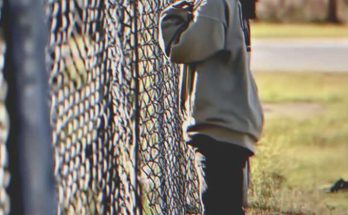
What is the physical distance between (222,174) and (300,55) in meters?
11.5

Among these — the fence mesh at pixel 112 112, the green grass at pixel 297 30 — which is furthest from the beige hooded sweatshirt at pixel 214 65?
the green grass at pixel 297 30

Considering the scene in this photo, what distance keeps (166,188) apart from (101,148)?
175 centimetres

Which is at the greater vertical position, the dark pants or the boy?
the boy

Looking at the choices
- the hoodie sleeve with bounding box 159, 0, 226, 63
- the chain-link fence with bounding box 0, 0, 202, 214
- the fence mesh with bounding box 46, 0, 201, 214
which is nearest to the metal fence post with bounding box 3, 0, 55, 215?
the chain-link fence with bounding box 0, 0, 202, 214

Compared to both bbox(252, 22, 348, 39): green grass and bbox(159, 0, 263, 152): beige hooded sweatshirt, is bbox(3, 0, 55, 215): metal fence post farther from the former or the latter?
bbox(252, 22, 348, 39): green grass

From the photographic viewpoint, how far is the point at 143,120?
12.6 ft

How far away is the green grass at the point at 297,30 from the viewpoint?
703 inches

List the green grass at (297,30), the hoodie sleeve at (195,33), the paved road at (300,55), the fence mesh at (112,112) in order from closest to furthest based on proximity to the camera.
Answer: the fence mesh at (112,112)
the hoodie sleeve at (195,33)
the paved road at (300,55)
the green grass at (297,30)

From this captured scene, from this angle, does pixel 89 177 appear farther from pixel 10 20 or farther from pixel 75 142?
pixel 10 20

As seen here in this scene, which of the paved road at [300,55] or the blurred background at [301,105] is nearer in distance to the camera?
the blurred background at [301,105]

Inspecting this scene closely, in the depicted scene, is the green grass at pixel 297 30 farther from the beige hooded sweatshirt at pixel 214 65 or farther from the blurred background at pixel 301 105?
the beige hooded sweatshirt at pixel 214 65

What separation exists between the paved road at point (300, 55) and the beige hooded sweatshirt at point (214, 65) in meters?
9.63

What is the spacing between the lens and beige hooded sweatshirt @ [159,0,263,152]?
3752 millimetres

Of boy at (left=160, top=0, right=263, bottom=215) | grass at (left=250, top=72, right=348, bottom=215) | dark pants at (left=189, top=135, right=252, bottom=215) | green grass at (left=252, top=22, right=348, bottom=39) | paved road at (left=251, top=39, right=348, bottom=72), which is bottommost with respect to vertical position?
grass at (left=250, top=72, right=348, bottom=215)
